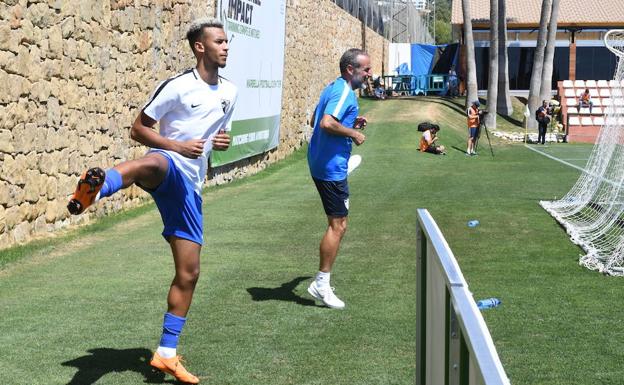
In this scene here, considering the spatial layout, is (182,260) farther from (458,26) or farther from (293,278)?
(458,26)

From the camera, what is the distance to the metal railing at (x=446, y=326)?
2.39 m

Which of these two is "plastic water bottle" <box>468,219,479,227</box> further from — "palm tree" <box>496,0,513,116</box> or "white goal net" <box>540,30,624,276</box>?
"palm tree" <box>496,0,513,116</box>

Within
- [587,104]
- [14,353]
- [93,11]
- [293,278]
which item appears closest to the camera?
[14,353]

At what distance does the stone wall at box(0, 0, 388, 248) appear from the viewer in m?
11.3

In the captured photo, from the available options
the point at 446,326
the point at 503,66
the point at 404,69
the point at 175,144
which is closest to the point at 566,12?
the point at 404,69

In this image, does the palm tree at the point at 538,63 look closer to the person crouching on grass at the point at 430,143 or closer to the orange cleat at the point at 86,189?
the person crouching on grass at the point at 430,143

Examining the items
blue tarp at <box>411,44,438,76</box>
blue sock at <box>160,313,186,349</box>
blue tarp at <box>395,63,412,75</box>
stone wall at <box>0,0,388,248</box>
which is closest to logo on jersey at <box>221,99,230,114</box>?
blue sock at <box>160,313,186,349</box>

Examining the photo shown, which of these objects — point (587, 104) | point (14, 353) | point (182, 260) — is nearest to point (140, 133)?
point (182, 260)

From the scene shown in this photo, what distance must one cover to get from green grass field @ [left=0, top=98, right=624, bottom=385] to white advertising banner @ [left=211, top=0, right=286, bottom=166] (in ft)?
12.3

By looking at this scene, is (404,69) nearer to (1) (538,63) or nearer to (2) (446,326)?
(1) (538,63)

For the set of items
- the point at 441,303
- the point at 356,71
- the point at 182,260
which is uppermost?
the point at 356,71

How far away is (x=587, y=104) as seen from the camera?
4525 centimetres

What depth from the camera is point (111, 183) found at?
514 cm

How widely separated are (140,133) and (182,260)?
76 cm
